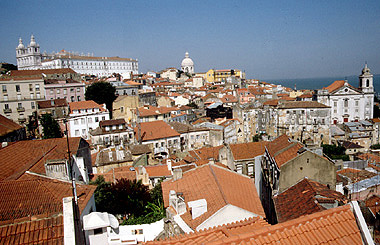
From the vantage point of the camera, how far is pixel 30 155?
48.1 feet

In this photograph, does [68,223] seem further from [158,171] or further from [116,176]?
[158,171]

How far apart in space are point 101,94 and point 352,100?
4529cm

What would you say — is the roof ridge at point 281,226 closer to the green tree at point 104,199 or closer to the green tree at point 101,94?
the green tree at point 104,199

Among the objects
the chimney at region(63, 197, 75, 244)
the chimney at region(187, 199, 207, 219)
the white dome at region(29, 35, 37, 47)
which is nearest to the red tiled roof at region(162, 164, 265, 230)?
the chimney at region(187, 199, 207, 219)

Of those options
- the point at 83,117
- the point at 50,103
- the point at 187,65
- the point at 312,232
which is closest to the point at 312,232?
the point at 312,232

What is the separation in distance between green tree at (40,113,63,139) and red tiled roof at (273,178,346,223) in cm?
3193

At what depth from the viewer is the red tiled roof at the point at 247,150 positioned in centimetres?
2205

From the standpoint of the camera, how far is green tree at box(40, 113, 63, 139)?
36797 millimetres

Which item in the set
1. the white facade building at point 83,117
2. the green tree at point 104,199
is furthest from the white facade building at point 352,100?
the green tree at point 104,199

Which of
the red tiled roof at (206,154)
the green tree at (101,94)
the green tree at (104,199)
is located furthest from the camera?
the green tree at (101,94)

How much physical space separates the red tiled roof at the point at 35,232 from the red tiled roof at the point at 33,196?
1332 mm

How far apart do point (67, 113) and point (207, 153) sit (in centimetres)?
2425

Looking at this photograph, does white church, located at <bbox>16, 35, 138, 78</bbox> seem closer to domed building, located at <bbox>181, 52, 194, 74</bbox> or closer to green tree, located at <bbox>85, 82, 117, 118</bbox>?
domed building, located at <bbox>181, 52, 194, 74</bbox>

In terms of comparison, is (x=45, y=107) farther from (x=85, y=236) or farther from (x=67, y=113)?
(x=85, y=236)
